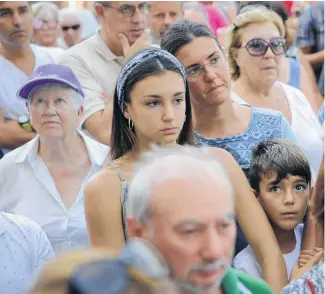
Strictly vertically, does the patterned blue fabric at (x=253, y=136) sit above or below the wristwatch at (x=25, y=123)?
above

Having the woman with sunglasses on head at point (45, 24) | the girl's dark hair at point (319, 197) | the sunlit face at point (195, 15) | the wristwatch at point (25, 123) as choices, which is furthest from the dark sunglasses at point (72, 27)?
the girl's dark hair at point (319, 197)

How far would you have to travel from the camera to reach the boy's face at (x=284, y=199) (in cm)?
301

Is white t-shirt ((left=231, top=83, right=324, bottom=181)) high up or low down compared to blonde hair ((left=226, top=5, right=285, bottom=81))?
down

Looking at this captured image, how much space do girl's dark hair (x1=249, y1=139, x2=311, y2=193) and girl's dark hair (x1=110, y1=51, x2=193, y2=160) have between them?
31 centimetres

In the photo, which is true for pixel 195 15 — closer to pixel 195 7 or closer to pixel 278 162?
pixel 195 7

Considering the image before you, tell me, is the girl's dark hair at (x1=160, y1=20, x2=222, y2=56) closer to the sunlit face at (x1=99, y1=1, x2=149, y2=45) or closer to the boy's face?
the boy's face

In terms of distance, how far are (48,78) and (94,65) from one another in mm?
613

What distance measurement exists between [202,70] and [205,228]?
5.44ft

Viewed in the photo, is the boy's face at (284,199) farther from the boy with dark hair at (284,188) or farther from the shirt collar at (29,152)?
the shirt collar at (29,152)

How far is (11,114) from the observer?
4.25m

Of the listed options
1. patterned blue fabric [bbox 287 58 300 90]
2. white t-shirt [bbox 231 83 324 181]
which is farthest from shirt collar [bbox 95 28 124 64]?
patterned blue fabric [bbox 287 58 300 90]

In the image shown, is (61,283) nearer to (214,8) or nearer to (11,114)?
(11,114)

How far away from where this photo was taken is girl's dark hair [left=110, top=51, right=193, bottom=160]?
8.95ft

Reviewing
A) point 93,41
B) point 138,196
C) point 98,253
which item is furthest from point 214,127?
point 98,253
